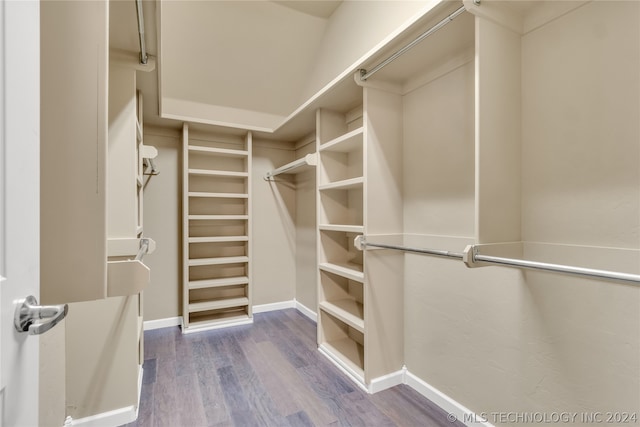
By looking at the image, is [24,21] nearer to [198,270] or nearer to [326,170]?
[326,170]

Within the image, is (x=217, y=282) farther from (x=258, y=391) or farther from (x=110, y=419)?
(x=110, y=419)

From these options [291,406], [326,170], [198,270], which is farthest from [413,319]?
[198,270]

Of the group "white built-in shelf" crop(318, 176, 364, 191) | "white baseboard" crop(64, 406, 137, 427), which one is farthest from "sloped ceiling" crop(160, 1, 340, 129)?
"white baseboard" crop(64, 406, 137, 427)

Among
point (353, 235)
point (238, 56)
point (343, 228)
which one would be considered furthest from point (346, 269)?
point (238, 56)

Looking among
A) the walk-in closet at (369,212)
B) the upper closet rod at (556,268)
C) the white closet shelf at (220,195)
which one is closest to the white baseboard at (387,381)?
the walk-in closet at (369,212)

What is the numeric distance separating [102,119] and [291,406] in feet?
5.98

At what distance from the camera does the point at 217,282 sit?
3.07 m

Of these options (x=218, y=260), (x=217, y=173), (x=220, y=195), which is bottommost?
(x=218, y=260)

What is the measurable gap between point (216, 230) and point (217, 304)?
779 millimetres

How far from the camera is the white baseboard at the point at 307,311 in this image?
3.20 m

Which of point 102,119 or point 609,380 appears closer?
point 102,119

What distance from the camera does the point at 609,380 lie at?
113cm

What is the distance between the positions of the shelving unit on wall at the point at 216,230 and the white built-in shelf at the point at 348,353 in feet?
3.60

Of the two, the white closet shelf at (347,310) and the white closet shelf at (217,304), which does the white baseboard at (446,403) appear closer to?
the white closet shelf at (347,310)
